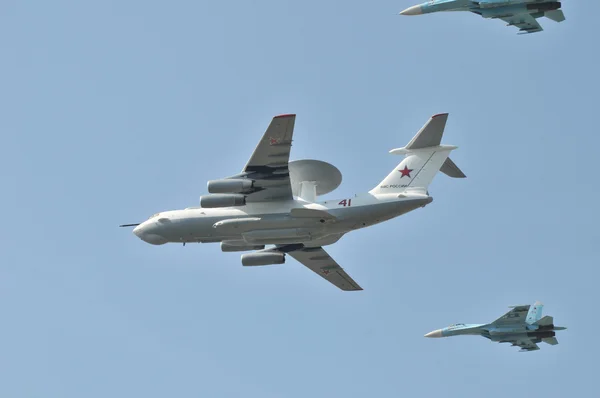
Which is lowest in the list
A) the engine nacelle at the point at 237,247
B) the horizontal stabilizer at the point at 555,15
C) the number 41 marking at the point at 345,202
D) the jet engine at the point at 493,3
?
the engine nacelle at the point at 237,247

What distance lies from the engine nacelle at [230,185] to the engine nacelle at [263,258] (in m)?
4.45

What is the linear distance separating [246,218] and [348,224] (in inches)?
134

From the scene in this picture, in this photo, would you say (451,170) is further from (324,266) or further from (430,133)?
(324,266)

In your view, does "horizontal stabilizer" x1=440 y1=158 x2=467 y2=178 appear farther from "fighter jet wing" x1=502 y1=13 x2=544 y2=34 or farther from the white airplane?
"fighter jet wing" x1=502 y1=13 x2=544 y2=34

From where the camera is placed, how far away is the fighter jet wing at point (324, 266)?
34.1m

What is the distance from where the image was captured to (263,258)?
33.1 m

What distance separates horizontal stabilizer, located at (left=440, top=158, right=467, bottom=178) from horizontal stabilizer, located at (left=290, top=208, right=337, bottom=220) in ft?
13.5

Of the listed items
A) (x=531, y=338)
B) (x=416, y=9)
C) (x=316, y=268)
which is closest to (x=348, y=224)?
(x=316, y=268)

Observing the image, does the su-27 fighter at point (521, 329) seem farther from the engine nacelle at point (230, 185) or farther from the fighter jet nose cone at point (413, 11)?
the engine nacelle at point (230, 185)

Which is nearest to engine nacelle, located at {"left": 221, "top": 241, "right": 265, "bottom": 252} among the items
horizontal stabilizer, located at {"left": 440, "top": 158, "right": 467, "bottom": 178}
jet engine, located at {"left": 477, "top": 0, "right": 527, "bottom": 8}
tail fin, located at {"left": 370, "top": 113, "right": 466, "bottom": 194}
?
tail fin, located at {"left": 370, "top": 113, "right": 466, "bottom": 194}

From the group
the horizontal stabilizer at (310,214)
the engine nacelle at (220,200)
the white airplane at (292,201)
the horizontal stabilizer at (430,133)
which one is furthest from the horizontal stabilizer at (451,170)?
the engine nacelle at (220,200)

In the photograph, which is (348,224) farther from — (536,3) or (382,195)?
(536,3)

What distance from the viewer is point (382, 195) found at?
29.3 metres

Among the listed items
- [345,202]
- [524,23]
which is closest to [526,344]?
[524,23]
